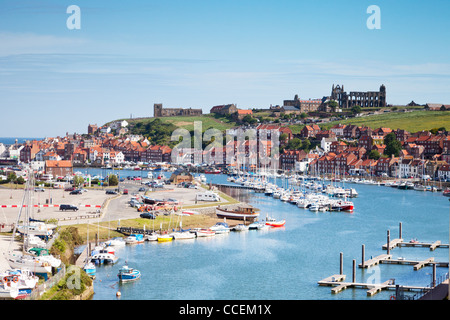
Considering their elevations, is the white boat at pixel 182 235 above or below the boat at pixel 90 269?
below

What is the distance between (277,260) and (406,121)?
34.9 m

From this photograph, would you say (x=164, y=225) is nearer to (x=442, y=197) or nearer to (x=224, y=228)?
(x=224, y=228)

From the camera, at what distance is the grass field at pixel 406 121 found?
132ft

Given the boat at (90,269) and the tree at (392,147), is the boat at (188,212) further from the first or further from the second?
the tree at (392,147)

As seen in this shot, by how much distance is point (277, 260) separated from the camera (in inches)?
410

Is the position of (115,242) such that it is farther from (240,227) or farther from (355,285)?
(355,285)

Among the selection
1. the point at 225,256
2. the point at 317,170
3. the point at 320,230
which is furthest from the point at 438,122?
the point at 225,256

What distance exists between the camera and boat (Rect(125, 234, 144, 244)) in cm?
1120

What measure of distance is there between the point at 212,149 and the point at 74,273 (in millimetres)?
32907

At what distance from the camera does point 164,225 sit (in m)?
13.1

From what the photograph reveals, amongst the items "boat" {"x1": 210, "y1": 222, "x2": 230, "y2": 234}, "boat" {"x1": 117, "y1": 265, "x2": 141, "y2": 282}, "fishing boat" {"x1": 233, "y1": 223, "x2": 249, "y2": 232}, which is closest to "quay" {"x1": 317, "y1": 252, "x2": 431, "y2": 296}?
"boat" {"x1": 117, "y1": 265, "x2": 141, "y2": 282}

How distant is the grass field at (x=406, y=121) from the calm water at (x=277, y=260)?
81.1 feet

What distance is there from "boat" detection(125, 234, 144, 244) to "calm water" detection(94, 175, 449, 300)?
0.14m

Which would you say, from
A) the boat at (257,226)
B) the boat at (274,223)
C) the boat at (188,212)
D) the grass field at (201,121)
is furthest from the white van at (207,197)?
the grass field at (201,121)
